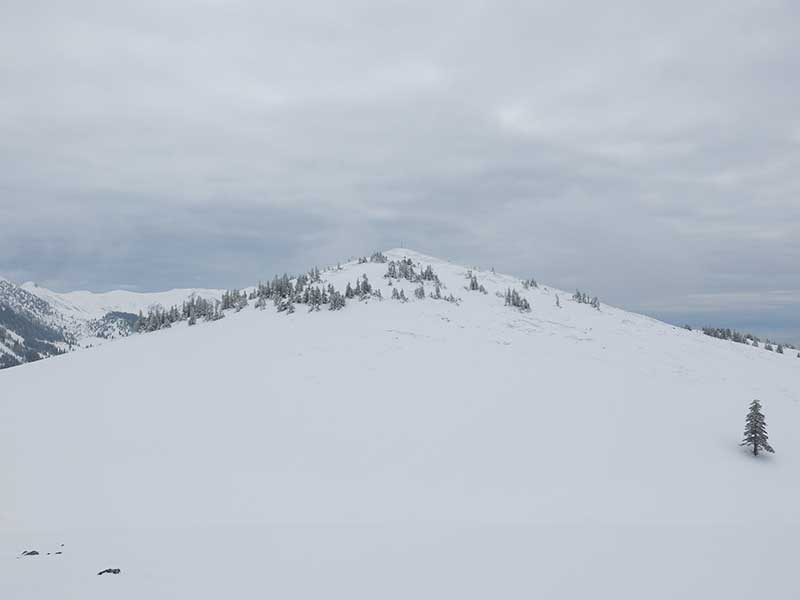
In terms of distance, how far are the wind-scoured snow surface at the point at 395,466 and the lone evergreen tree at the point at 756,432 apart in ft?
2.50

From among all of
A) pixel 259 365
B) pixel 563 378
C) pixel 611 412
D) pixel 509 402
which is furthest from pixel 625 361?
pixel 259 365

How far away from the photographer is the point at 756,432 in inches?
1113

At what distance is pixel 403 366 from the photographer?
37.5 meters

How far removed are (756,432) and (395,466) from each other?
2206 centimetres

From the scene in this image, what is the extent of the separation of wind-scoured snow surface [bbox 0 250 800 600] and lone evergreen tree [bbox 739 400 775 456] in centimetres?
76

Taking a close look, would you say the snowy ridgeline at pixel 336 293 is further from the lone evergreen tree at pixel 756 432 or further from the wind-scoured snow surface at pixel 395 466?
the lone evergreen tree at pixel 756 432

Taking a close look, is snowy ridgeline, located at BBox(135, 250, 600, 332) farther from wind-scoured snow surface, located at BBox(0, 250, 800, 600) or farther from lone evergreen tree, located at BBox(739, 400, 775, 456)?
lone evergreen tree, located at BBox(739, 400, 775, 456)

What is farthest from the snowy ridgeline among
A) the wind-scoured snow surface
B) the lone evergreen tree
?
the lone evergreen tree

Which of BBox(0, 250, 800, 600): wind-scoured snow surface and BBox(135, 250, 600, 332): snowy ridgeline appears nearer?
BBox(0, 250, 800, 600): wind-scoured snow surface

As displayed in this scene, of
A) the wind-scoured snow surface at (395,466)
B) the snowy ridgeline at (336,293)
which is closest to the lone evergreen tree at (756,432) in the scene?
the wind-scoured snow surface at (395,466)

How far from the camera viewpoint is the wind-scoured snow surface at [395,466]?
14.1 meters

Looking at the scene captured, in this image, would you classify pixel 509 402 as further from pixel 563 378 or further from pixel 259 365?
pixel 259 365

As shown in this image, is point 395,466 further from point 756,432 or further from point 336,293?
point 336,293

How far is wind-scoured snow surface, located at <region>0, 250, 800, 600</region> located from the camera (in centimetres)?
1415
